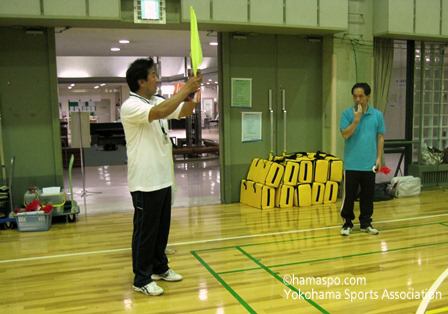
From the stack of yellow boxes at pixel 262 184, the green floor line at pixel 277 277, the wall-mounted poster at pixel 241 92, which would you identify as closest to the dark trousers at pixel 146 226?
the green floor line at pixel 277 277

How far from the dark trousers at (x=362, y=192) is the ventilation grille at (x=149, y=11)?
3.10m

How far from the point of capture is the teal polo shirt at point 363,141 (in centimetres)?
474

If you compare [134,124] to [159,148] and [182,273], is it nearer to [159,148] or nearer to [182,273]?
[159,148]

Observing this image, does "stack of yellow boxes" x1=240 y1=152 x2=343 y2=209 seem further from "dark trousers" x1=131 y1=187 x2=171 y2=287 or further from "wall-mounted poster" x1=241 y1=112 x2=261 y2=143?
"dark trousers" x1=131 y1=187 x2=171 y2=287

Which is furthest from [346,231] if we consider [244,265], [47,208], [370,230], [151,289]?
[47,208]

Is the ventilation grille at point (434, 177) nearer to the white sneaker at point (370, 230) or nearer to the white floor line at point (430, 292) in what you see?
the white sneaker at point (370, 230)

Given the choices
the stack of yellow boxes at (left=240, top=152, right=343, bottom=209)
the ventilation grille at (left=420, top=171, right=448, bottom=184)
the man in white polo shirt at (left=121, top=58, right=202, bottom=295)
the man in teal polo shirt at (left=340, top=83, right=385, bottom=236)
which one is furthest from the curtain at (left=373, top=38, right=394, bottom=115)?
the man in white polo shirt at (left=121, top=58, right=202, bottom=295)

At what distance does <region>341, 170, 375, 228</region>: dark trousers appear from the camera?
4.82m

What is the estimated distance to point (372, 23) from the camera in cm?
721

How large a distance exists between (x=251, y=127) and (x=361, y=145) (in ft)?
8.11

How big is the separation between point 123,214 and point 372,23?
4.94 meters

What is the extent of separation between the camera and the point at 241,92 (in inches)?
268

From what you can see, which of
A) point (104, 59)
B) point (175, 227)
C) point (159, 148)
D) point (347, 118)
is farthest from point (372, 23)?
point (104, 59)

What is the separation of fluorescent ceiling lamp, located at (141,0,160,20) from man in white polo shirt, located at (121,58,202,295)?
106 inches
